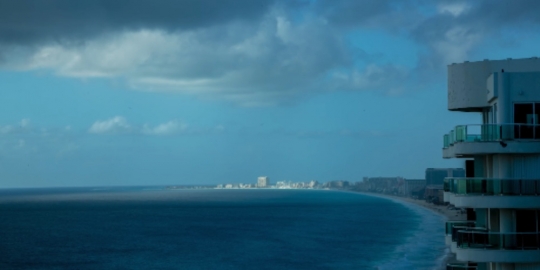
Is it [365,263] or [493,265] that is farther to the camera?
[365,263]

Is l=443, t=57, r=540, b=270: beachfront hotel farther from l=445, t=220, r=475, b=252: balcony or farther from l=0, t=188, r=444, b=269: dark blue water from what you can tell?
l=0, t=188, r=444, b=269: dark blue water

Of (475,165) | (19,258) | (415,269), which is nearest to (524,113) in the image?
(475,165)

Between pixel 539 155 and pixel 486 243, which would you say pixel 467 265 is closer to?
pixel 486 243

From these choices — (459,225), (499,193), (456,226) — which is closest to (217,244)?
(459,225)

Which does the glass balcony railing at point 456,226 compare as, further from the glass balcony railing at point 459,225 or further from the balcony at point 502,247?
the balcony at point 502,247

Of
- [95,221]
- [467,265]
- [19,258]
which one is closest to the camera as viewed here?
[467,265]

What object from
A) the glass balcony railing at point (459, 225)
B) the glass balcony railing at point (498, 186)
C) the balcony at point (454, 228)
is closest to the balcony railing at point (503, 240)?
the glass balcony railing at point (498, 186)
